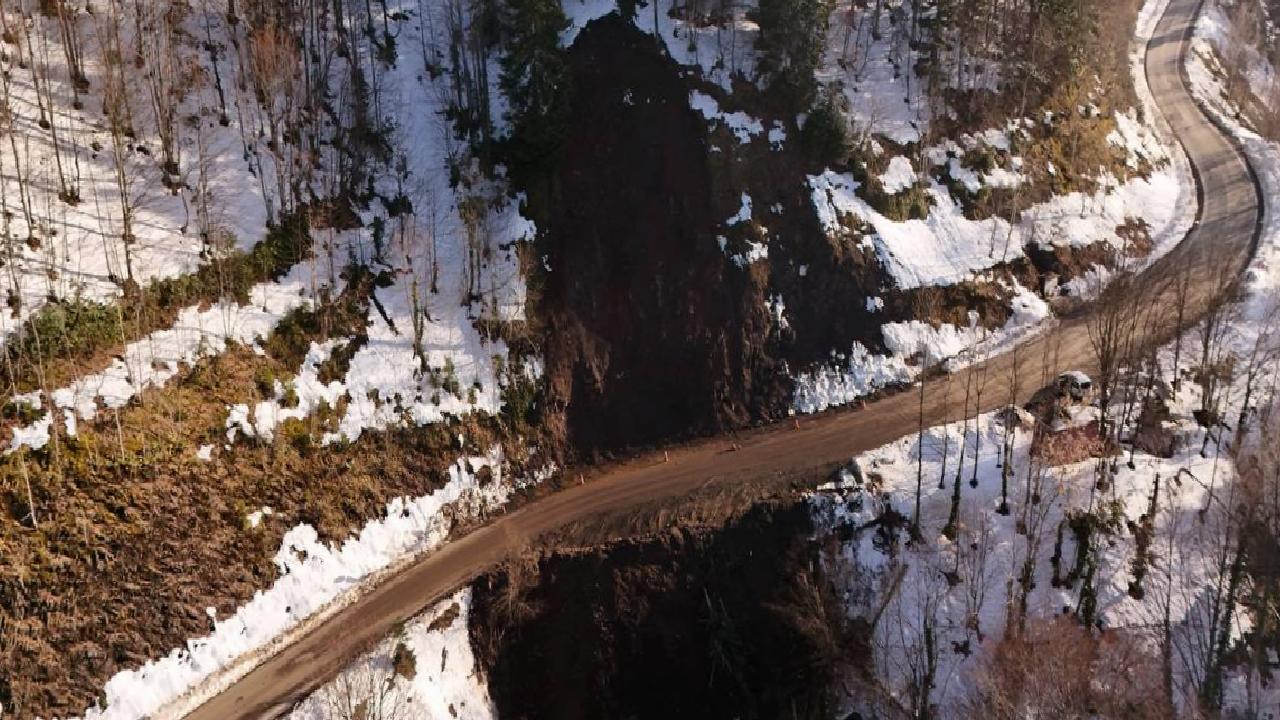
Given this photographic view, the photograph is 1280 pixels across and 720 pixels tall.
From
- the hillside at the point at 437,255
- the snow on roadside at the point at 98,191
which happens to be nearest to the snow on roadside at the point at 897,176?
the hillside at the point at 437,255

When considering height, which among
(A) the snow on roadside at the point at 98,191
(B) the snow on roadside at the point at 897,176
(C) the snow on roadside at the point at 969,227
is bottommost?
(C) the snow on roadside at the point at 969,227

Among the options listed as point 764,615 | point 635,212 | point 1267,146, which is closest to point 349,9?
point 635,212

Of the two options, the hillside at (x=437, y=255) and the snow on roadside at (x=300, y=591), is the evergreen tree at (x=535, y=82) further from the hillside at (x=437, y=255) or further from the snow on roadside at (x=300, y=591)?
the snow on roadside at (x=300, y=591)

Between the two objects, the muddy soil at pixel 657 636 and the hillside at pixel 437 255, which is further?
the muddy soil at pixel 657 636

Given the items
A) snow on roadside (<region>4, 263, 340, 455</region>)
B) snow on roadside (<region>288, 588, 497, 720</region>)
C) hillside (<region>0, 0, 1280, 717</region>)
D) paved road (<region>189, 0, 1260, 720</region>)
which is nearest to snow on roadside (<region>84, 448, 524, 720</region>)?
hillside (<region>0, 0, 1280, 717</region>)

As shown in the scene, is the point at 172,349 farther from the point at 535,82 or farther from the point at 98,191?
the point at 535,82

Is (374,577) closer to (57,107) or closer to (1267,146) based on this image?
(57,107)
